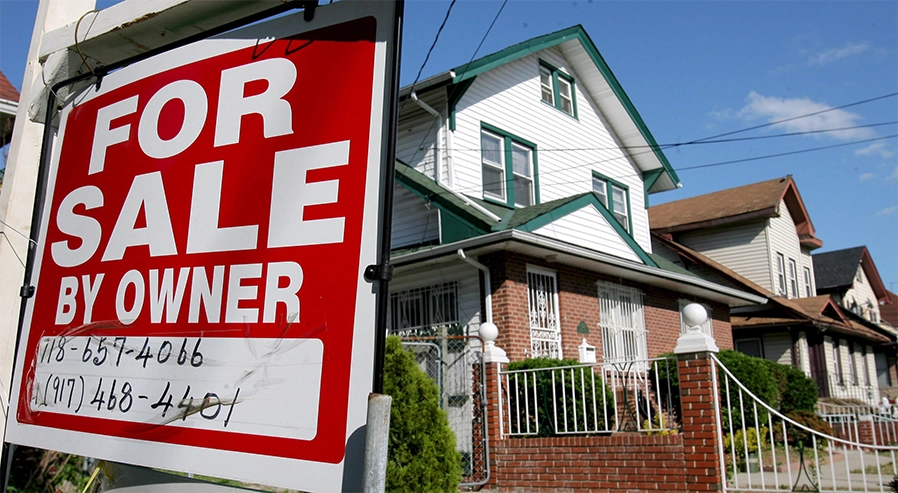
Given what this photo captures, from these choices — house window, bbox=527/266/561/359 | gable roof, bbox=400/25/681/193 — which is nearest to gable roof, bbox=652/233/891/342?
gable roof, bbox=400/25/681/193

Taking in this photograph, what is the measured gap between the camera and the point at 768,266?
2361 centimetres

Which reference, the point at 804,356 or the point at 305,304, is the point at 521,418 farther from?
the point at 804,356

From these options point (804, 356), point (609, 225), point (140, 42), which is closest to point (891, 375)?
point (804, 356)

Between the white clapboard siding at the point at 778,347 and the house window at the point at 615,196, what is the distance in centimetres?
907

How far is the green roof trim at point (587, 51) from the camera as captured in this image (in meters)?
13.1

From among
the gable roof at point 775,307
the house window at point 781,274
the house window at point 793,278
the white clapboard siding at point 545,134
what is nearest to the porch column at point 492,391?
the white clapboard siding at point 545,134

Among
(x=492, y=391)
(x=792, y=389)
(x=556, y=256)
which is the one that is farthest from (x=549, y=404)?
(x=792, y=389)

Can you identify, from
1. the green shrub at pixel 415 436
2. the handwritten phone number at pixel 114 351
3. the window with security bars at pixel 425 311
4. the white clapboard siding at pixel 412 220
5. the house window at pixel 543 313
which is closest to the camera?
the handwritten phone number at pixel 114 351

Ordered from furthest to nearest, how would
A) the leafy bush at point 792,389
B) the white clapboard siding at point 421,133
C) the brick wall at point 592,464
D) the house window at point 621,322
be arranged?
the leafy bush at point 792,389, the house window at point 621,322, the white clapboard siding at point 421,133, the brick wall at point 592,464

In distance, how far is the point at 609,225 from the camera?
44.4ft

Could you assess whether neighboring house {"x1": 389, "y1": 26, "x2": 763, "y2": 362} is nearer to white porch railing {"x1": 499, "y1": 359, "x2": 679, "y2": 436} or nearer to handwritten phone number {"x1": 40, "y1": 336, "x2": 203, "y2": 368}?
white porch railing {"x1": 499, "y1": 359, "x2": 679, "y2": 436}

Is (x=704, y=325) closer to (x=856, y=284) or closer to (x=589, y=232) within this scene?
(x=589, y=232)

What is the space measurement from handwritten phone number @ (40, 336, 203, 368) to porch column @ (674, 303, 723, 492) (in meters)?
5.90

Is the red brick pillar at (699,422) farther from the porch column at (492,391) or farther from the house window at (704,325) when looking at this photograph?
the house window at (704,325)
